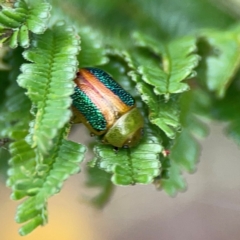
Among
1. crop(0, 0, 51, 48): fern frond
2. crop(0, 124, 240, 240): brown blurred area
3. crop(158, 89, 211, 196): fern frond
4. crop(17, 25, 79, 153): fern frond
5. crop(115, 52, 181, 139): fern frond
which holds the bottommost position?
crop(0, 124, 240, 240): brown blurred area

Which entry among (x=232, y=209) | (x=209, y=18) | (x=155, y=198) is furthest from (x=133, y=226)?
Answer: (x=209, y=18)

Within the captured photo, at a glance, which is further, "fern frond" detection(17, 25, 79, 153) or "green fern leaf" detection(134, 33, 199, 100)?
"green fern leaf" detection(134, 33, 199, 100)

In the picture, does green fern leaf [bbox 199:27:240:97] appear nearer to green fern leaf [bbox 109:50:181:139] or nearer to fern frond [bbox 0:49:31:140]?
green fern leaf [bbox 109:50:181:139]

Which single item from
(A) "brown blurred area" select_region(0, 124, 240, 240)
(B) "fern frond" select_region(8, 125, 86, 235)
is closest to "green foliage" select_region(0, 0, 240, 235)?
(B) "fern frond" select_region(8, 125, 86, 235)

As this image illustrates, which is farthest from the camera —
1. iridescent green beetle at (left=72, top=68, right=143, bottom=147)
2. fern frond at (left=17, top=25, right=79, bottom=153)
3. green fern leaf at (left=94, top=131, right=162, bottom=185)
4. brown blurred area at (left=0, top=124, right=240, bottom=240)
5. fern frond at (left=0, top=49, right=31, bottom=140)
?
brown blurred area at (left=0, top=124, right=240, bottom=240)

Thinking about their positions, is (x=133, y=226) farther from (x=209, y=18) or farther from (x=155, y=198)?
(x=209, y=18)

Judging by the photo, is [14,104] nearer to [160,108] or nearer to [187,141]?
[160,108]

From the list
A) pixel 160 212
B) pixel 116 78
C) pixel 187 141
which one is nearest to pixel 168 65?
pixel 116 78
